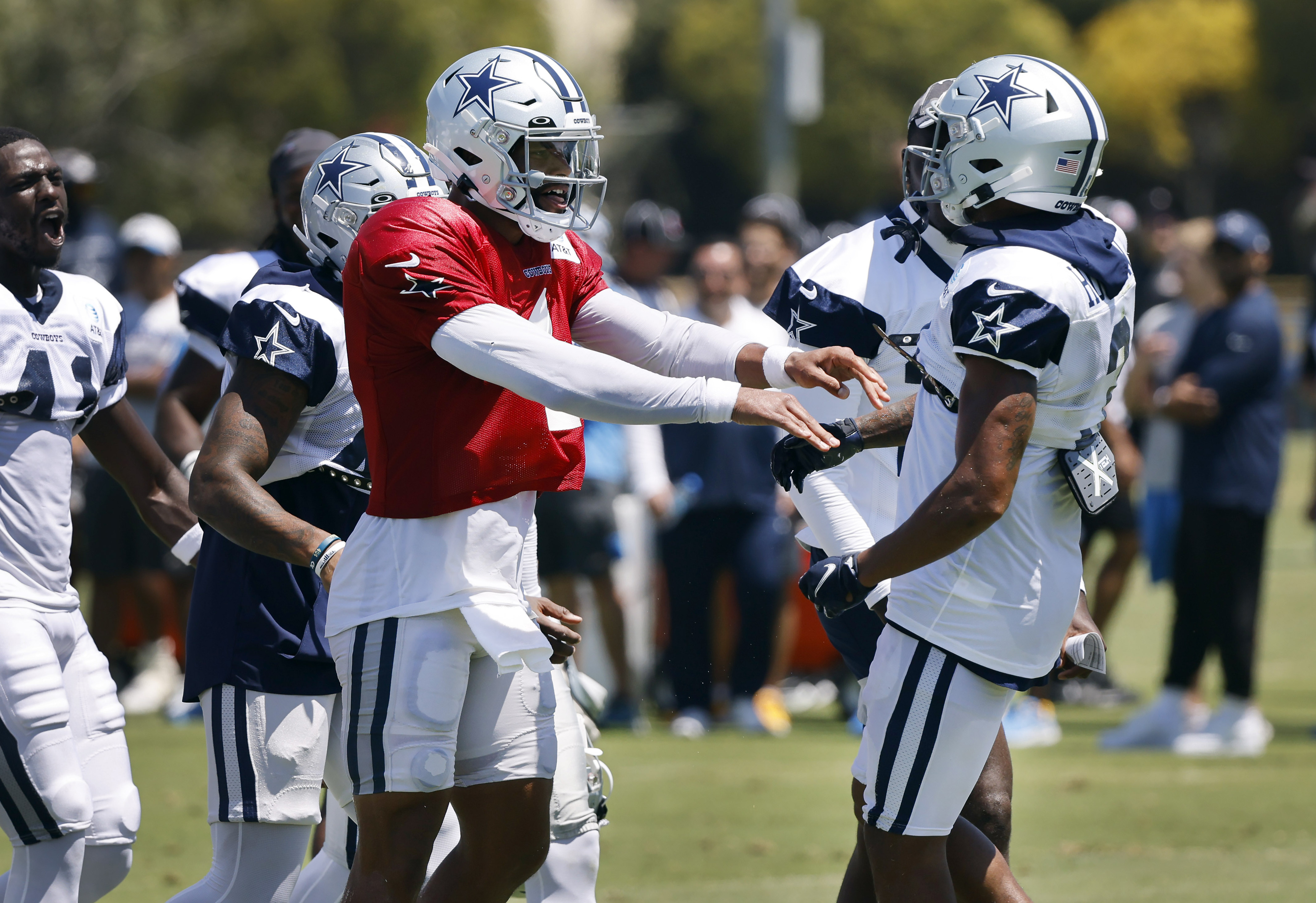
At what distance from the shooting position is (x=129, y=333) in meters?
10.1

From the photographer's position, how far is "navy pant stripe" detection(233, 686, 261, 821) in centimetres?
405

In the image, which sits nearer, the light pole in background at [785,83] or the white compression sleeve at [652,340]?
the white compression sleeve at [652,340]

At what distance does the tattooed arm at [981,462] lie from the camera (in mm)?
3498

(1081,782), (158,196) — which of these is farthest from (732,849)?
(158,196)

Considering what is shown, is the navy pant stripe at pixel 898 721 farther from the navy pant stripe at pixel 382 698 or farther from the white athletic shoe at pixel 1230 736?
the white athletic shoe at pixel 1230 736

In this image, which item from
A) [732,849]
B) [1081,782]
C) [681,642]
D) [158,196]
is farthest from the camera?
[158,196]

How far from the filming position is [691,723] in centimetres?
909

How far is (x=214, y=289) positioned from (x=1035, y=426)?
2396mm

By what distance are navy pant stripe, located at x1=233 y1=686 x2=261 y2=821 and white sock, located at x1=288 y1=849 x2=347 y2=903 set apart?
302 millimetres

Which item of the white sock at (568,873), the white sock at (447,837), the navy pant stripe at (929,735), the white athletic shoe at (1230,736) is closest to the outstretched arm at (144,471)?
the white sock at (447,837)

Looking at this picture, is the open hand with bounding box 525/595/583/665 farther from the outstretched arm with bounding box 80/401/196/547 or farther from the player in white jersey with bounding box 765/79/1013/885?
the outstretched arm with bounding box 80/401/196/547

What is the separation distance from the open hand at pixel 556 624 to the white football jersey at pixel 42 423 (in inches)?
46.9

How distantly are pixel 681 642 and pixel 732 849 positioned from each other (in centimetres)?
284

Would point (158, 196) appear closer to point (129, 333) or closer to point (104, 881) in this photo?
point (129, 333)
